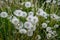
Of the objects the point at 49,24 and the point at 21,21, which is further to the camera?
the point at 49,24

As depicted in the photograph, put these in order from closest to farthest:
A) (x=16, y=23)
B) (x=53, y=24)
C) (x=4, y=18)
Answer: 1. (x=16, y=23)
2. (x=4, y=18)
3. (x=53, y=24)

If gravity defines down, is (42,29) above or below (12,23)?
below

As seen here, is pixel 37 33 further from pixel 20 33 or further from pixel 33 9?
pixel 33 9

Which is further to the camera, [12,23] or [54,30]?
[54,30]

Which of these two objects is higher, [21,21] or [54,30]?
[21,21]

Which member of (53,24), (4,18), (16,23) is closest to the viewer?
(16,23)

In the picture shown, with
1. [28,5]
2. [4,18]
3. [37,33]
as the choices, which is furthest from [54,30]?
[4,18]

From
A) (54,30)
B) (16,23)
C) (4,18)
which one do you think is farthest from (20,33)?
(54,30)

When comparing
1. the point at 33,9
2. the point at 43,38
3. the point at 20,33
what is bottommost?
the point at 43,38

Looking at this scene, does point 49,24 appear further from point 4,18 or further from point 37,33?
point 4,18
